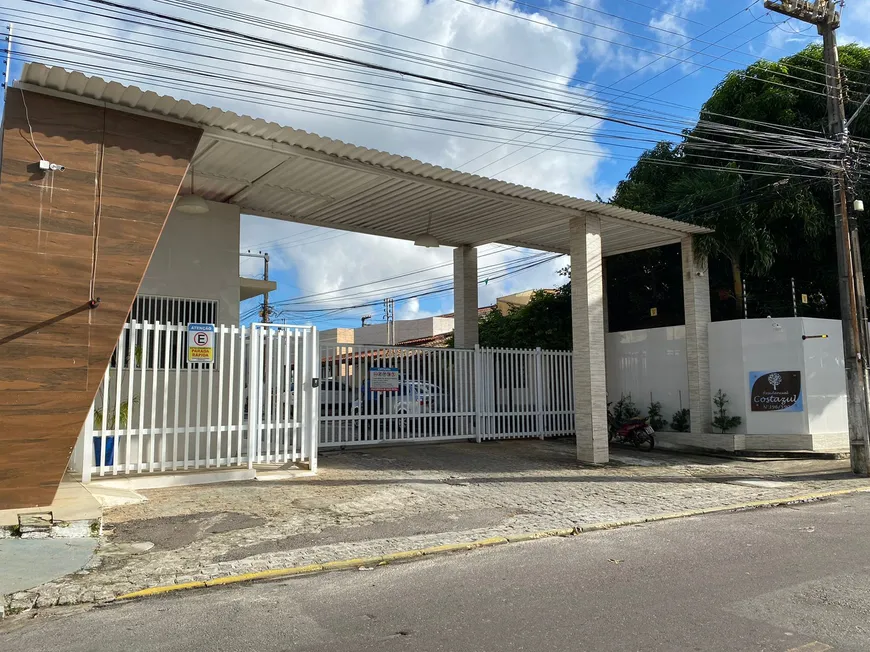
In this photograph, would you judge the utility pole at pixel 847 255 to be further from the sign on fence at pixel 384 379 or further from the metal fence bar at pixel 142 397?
the metal fence bar at pixel 142 397

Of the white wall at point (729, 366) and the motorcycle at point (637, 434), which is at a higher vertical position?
the white wall at point (729, 366)

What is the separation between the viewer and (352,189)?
1108 centimetres

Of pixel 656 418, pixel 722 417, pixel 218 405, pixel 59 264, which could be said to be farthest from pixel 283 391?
pixel 722 417

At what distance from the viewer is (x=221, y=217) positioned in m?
11.7

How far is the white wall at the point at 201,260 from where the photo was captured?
1103 cm

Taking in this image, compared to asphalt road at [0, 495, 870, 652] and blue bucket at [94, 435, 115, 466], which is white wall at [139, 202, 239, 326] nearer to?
blue bucket at [94, 435, 115, 466]

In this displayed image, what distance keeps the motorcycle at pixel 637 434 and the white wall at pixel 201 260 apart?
8403 millimetres

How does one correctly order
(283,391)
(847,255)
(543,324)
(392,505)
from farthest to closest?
(543,324)
(847,255)
(283,391)
(392,505)

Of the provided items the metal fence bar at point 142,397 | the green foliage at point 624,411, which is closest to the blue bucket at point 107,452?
the metal fence bar at point 142,397

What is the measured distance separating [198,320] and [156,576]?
647 cm

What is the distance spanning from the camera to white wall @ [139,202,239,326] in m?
11.0

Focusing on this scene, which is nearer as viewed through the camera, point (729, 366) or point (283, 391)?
point (283, 391)

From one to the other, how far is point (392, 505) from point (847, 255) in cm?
909

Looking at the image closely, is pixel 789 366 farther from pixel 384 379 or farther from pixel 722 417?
pixel 384 379
